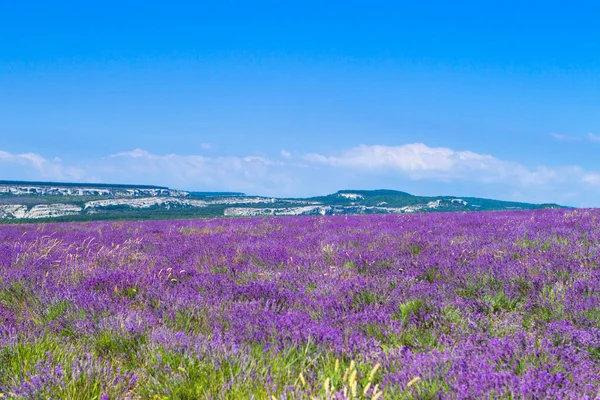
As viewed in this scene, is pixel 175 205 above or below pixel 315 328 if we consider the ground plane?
below

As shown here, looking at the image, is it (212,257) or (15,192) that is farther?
(15,192)

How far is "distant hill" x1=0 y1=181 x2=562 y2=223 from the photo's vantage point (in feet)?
176

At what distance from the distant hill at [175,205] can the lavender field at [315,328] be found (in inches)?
1484

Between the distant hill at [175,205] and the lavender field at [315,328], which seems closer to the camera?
the lavender field at [315,328]

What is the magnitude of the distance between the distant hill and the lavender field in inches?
1484

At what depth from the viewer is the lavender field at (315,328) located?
6.75 ft

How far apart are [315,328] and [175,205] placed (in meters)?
81.4

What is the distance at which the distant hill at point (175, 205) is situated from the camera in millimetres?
53781

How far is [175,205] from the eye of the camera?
264 ft

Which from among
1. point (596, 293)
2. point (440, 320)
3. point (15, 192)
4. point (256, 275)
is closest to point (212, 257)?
point (256, 275)

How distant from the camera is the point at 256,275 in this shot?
4938mm

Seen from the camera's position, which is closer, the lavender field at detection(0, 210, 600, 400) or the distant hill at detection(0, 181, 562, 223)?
the lavender field at detection(0, 210, 600, 400)

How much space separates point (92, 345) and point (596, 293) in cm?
380

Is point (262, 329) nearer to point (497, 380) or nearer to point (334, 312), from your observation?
point (334, 312)
